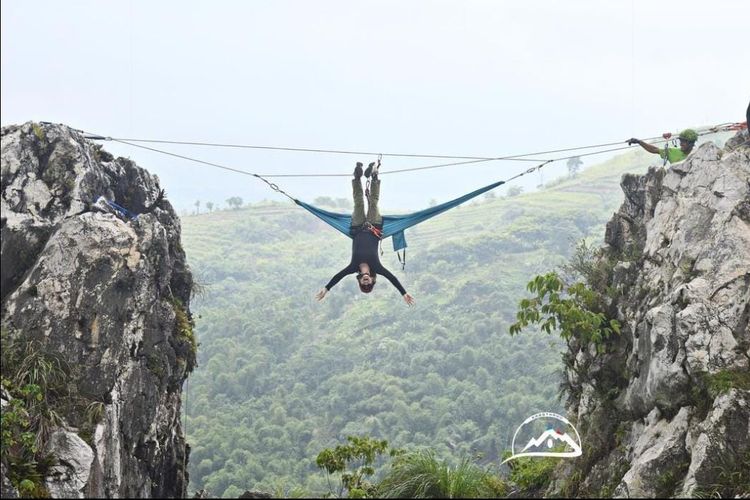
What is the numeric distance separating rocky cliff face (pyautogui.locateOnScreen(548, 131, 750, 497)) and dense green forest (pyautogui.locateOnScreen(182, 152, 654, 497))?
19164 mm

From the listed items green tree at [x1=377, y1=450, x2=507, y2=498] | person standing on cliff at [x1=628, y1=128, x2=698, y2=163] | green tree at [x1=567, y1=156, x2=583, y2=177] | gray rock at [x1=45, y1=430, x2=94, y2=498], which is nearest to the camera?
green tree at [x1=377, y1=450, x2=507, y2=498]

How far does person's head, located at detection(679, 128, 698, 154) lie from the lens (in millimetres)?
11279

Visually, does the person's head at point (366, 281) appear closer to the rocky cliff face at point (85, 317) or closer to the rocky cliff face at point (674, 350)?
the rocky cliff face at point (85, 317)

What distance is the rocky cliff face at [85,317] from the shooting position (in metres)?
8.91

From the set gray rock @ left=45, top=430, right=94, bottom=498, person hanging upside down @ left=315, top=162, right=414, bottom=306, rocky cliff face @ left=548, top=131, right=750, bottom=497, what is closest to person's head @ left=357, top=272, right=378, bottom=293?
person hanging upside down @ left=315, top=162, right=414, bottom=306

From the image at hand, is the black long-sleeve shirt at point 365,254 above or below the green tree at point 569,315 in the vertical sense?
above

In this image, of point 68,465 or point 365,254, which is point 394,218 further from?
point 68,465

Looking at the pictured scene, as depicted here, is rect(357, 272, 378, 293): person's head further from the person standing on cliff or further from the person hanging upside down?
the person standing on cliff

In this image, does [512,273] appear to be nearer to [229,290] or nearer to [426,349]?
[426,349]

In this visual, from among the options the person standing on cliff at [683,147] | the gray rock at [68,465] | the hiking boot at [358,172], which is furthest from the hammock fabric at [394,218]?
the gray rock at [68,465]

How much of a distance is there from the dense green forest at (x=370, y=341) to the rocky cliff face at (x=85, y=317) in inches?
760

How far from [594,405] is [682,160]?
3.32m

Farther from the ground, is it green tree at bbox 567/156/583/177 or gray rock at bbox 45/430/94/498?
green tree at bbox 567/156/583/177

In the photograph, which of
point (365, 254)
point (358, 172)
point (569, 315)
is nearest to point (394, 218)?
point (358, 172)
